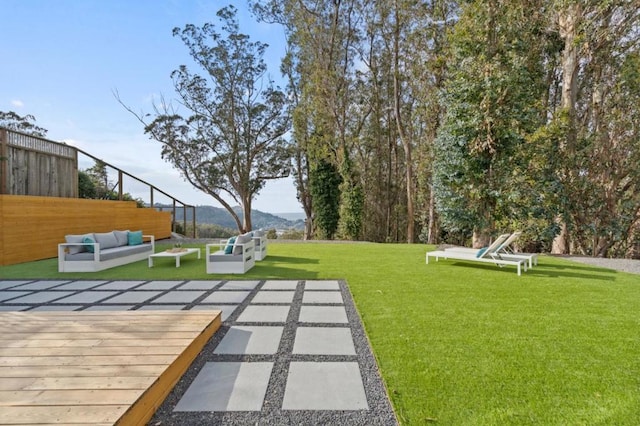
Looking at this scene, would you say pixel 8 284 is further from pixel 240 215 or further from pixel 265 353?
pixel 240 215

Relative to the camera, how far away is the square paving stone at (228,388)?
1974 mm

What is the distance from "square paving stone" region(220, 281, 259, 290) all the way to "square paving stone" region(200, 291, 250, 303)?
239 mm

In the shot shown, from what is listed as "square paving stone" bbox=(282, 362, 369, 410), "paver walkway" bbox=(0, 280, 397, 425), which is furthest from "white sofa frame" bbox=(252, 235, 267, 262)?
"square paving stone" bbox=(282, 362, 369, 410)

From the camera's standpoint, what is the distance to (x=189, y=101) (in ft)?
57.2

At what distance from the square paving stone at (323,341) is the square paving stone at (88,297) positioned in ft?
10.0

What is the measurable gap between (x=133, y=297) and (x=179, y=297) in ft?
2.10

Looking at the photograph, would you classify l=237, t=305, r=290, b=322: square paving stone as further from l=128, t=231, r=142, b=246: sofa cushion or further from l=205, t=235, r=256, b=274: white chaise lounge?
l=128, t=231, r=142, b=246: sofa cushion

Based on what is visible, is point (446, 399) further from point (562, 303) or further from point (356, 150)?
point (356, 150)

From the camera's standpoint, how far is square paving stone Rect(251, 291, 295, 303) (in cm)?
428

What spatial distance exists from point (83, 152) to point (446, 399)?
11.7 m

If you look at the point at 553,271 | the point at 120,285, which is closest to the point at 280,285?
the point at 120,285

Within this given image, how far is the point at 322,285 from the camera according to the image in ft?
16.9

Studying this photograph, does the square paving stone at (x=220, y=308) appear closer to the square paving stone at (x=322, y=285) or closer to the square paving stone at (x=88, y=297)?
the square paving stone at (x=322, y=285)

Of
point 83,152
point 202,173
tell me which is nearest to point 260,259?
point 83,152
